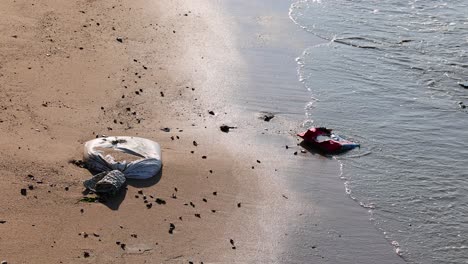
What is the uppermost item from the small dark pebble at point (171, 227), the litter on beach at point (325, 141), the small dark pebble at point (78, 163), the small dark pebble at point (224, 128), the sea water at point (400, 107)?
the sea water at point (400, 107)

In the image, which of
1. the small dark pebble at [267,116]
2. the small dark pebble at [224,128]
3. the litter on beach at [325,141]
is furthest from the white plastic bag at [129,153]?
the litter on beach at [325,141]

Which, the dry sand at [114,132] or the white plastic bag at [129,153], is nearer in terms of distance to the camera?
the dry sand at [114,132]

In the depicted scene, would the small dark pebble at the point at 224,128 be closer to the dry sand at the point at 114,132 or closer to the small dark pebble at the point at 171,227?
the dry sand at the point at 114,132

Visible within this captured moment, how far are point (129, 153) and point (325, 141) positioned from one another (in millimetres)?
2831

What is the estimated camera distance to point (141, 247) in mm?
7059

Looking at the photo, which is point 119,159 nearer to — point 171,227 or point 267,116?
point 171,227

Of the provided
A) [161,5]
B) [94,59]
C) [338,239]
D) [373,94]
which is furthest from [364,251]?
[161,5]

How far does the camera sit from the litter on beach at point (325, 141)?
384 inches

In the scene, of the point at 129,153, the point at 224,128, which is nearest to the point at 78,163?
the point at 129,153

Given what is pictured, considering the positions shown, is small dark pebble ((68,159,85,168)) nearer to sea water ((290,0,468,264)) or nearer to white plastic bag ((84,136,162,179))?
white plastic bag ((84,136,162,179))

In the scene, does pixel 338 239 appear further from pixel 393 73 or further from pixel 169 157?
pixel 393 73

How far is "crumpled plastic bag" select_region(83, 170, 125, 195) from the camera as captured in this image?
7.74 metres

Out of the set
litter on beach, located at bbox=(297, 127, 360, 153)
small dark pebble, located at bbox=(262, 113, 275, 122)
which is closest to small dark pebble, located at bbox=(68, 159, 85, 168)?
small dark pebble, located at bbox=(262, 113, 275, 122)

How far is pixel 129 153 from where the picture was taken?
848 centimetres
